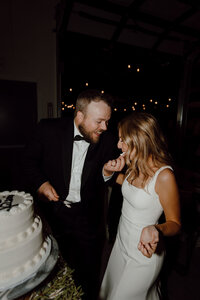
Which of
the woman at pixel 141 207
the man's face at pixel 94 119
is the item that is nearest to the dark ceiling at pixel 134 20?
the man's face at pixel 94 119

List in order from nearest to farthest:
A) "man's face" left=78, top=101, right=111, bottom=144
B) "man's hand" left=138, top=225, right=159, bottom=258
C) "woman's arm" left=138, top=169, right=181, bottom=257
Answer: "man's hand" left=138, top=225, right=159, bottom=258
"woman's arm" left=138, top=169, right=181, bottom=257
"man's face" left=78, top=101, right=111, bottom=144

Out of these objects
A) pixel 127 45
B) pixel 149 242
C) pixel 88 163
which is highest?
pixel 127 45

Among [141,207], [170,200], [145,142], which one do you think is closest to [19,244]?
[141,207]

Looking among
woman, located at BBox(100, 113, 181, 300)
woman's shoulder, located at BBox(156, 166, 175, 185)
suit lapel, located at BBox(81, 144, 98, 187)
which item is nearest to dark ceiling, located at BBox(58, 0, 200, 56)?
suit lapel, located at BBox(81, 144, 98, 187)

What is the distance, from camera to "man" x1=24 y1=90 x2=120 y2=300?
2.20 meters

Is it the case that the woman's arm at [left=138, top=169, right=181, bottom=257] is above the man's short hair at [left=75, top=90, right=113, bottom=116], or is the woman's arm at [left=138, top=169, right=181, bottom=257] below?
below

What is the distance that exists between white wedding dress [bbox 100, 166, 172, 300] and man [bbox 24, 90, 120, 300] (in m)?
0.54

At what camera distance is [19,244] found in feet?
3.58

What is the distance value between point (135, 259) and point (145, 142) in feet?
3.36

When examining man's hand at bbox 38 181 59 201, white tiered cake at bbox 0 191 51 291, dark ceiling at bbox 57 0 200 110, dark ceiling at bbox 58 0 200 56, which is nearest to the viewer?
white tiered cake at bbox 0 191 51 291

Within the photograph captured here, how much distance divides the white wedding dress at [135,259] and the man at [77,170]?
0.54 metres

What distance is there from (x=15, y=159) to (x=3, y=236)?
186 inches

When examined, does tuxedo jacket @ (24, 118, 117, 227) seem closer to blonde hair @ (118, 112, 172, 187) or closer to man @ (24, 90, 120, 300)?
man @ (24, 90, 120, 300)

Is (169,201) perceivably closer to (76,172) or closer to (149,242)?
(149,242)
